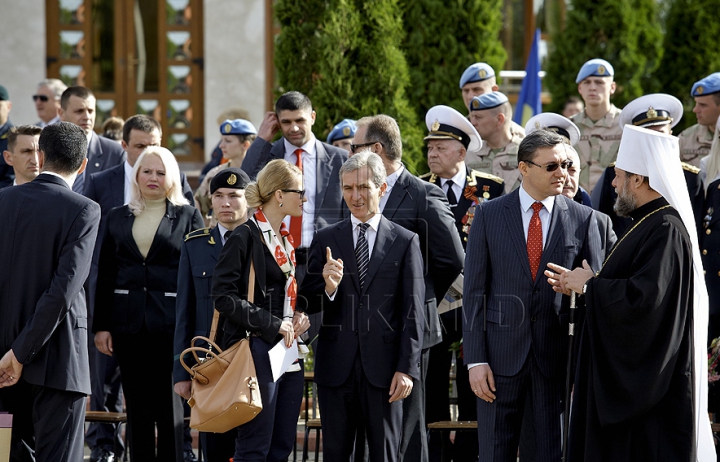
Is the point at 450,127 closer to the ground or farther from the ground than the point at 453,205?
farther from the ground

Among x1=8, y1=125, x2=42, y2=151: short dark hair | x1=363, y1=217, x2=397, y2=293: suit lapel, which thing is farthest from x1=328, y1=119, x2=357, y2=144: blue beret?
x1=363, y1=217, x2=397, y2=293: suit lapel

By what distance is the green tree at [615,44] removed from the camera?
12.5m

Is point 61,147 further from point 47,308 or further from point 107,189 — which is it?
point 107,189

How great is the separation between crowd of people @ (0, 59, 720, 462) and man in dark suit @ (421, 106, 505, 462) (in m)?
0.02

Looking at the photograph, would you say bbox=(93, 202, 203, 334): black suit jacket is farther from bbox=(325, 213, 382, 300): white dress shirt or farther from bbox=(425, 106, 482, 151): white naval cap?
bbox=(425, 106, 482, 151): white naval cap

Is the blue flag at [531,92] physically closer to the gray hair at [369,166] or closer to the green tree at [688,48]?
the green tree at [688,48]

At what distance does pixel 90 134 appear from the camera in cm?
819

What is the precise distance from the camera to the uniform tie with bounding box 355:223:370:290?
5.61 metres

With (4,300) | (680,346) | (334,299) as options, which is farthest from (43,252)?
(680,346)

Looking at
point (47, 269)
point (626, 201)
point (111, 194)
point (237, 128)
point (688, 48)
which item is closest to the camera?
point (626, 201)

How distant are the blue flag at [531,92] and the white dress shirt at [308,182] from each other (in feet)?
14.7

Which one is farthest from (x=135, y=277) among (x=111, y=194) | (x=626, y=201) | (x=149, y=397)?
(x=626, y=201)

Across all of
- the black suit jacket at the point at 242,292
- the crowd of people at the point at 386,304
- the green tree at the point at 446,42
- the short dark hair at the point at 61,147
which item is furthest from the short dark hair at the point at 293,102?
the green tree at the point at 446,42

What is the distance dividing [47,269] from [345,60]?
4150 mm
